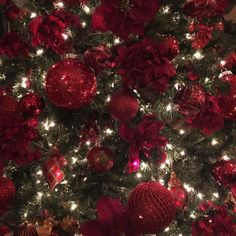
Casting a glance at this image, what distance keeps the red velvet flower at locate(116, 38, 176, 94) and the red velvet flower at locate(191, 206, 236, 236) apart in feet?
1.41

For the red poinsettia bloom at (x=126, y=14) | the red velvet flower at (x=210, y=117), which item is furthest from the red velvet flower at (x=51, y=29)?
the red velvet flower at (x=210, y=117)

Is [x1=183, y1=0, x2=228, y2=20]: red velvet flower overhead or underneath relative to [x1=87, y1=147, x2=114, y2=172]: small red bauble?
overhead

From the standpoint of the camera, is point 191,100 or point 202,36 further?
point 202,36

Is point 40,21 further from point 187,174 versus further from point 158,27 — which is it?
point 187,174

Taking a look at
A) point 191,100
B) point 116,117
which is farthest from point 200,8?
point 116,117

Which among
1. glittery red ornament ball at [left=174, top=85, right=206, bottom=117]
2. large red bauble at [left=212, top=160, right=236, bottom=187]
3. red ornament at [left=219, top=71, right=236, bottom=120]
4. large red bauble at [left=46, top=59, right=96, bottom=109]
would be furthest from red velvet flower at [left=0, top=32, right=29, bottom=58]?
large red bauble at [left=212, top=160, right=236, bottom=187]

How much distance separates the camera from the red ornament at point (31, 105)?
92 centimetres

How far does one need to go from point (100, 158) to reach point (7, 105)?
32cm

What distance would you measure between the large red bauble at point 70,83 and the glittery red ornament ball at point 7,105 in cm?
21

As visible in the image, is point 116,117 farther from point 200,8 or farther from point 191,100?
point 200,8

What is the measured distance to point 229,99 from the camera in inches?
37.7

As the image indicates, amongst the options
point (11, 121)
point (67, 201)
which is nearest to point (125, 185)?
point (67, 201)

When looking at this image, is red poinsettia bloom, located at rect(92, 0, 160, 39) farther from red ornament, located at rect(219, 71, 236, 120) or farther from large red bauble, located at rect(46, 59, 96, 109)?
red ornament, located at rect(219, 71, 236, 120)

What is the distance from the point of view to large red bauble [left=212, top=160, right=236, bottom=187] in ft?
3.40
